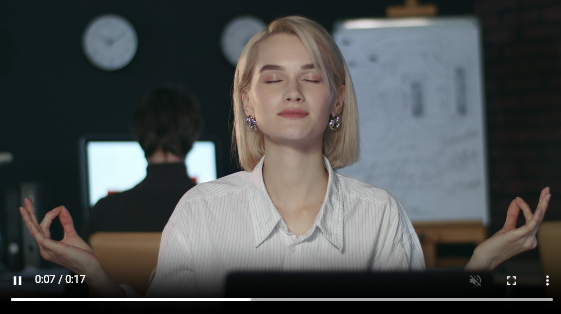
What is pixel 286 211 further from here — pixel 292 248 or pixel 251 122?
pixel 251 122

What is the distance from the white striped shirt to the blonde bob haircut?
14 cm

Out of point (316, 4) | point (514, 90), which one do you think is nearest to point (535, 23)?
point (514, 90)

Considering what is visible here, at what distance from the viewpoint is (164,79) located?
12.9ft

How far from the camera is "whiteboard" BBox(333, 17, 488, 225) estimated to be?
305cm

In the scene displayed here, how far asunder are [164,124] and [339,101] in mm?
1022

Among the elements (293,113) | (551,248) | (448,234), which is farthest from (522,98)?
(293,113)

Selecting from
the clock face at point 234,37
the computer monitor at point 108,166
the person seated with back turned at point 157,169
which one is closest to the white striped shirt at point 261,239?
the person seated with back turned at point 157,169

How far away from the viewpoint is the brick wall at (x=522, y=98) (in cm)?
330

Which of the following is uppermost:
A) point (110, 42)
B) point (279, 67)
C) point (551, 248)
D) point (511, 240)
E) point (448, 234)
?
point (110, 42)

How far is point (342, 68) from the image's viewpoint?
4.07ft

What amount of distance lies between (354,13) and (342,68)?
3.02 meters

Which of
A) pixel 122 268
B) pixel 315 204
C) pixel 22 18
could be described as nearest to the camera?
pixel 315 204

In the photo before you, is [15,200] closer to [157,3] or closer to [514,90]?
[157,3]

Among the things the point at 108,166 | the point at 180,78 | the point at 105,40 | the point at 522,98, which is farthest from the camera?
the point at 180,78
